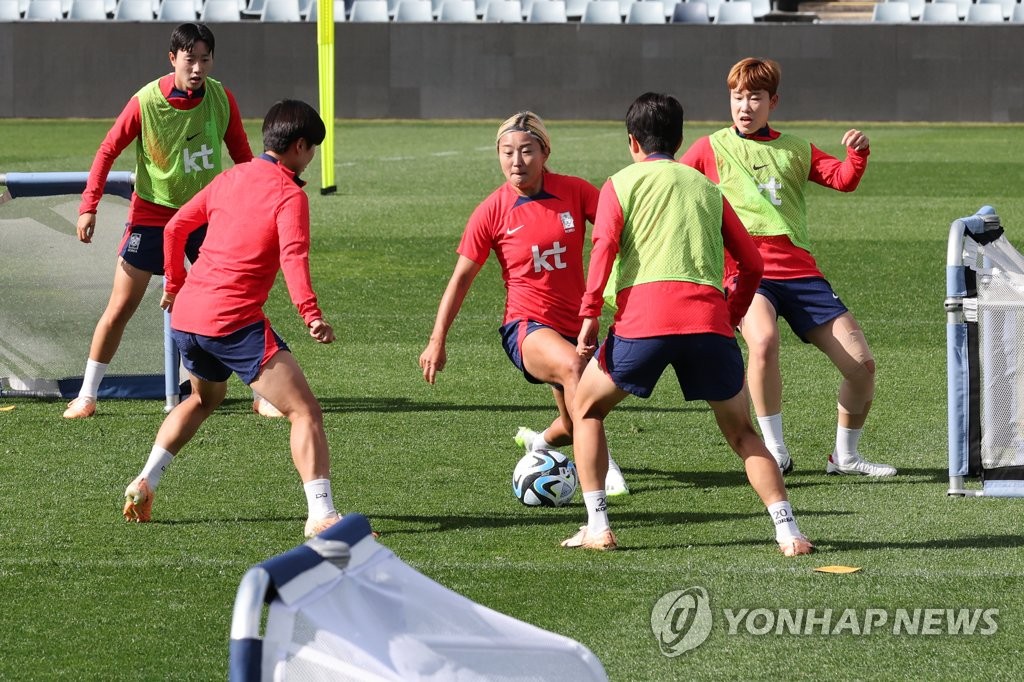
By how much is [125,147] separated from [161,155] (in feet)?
0.66

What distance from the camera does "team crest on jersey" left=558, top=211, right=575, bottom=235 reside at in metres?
6.67

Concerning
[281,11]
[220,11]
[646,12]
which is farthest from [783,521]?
[220,11]

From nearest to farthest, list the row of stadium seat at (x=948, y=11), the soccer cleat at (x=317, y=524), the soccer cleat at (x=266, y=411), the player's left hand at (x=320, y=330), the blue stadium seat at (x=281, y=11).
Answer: the player's left hand at (x=320, y=330), the soccer cleat at (x=317, y=524), the soccer cleat at (x=266, y=411), the row of stadium seat at (x=948, y=11), the blue stadium seat at (x=281, y=11)

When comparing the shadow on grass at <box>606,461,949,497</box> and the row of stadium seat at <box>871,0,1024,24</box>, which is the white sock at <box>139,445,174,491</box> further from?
the row of stadium seat at <box>871,0,1024,24</box>

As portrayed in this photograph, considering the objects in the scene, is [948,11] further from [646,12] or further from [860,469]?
[860,469]

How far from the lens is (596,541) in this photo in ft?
19.7

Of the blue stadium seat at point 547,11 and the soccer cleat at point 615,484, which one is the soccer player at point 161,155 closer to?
the soccer cleat at point 615,484

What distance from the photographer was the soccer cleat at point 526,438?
7.49 metres

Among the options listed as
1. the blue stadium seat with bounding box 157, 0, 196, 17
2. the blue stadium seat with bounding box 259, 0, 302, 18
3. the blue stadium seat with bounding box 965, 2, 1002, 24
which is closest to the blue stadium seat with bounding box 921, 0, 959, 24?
the blue stadium seat with bounding box 965, 2, 1002, 24

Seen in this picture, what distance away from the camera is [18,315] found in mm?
9391

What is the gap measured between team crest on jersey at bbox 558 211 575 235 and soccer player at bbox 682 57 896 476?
0.70 metres

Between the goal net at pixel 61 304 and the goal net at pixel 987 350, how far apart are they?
181 inches

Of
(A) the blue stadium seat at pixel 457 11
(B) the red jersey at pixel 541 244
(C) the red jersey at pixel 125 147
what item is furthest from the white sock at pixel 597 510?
(A) the blue stadium seat at pixel 457 11

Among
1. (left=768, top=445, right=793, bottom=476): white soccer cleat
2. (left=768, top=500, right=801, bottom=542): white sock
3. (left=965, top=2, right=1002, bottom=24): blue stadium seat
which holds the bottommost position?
(left=768, top=445, right=793, bottom=476): white soccer cleat
